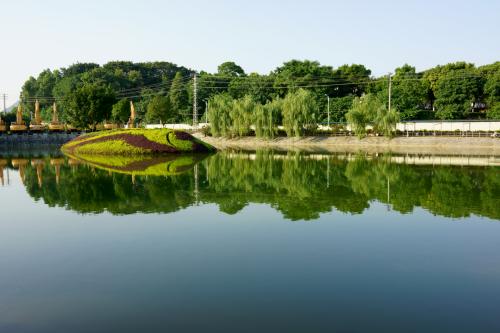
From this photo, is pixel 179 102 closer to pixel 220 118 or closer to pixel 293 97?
pixel 220 118

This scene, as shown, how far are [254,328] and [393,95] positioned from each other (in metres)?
57.5

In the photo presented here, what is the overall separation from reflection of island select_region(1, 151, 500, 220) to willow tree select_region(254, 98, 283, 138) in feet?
80.5

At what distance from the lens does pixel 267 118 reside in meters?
51.7

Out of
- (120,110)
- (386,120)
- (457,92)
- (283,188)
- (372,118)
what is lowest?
(283,188)

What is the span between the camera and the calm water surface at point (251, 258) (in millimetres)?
6727

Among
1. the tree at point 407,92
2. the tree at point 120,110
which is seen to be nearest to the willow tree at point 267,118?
the tree at point 407,92

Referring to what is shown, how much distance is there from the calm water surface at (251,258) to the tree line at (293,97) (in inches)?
1286

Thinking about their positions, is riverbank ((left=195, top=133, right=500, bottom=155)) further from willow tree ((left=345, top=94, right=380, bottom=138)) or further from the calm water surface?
the calm water surface

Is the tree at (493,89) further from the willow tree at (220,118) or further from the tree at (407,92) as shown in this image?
the willow tree at (220,118)

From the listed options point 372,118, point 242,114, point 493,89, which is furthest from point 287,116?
point 493,89

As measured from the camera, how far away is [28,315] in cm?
688

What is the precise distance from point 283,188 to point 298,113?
32.5 m

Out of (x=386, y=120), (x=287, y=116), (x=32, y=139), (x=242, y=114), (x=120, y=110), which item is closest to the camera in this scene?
(x=386, y=120)

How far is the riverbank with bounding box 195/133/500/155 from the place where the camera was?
132 feet
